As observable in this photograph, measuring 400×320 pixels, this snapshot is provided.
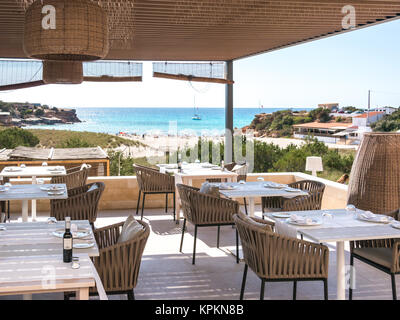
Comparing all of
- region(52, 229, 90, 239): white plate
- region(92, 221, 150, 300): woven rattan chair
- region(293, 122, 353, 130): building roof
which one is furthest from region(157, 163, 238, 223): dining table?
region(293, 122, 353, 130): building roof

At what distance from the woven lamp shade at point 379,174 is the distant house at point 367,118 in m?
23.6

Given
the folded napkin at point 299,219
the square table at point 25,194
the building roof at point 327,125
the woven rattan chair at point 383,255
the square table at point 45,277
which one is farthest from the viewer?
the building roof at point 327,125

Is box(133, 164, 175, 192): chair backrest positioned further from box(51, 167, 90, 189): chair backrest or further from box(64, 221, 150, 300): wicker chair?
box(64, 221, 150, 300): wicker chair

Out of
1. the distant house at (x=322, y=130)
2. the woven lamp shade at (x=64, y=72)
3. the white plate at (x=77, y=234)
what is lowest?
the white plate at (x=77, y=234)

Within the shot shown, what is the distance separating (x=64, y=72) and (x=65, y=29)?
3387mm

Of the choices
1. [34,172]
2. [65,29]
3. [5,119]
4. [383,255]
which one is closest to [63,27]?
[65,29]

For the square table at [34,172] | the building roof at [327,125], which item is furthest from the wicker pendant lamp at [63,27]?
the building roof at [327,125]

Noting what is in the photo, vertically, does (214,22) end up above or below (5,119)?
above

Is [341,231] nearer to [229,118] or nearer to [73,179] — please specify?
[73,179]

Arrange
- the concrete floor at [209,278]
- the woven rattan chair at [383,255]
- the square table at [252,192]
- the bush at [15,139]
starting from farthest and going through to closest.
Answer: the bush at [15,139]
the square table at [252,192]
the concrete floor at [209,278]
the woven rattan chair at [383,255]

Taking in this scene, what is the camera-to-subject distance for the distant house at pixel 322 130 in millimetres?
34938

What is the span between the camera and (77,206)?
17.4ft

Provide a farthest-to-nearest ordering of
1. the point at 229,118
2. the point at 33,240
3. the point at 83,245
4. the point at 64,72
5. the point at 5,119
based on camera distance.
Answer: the point at 5,119 → the point at 229,118 → the point at 64,72 → the point at 33,240 → the point at 83,245

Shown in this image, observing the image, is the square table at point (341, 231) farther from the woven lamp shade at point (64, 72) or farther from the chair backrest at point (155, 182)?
the chair backrest at point (155, 182)
